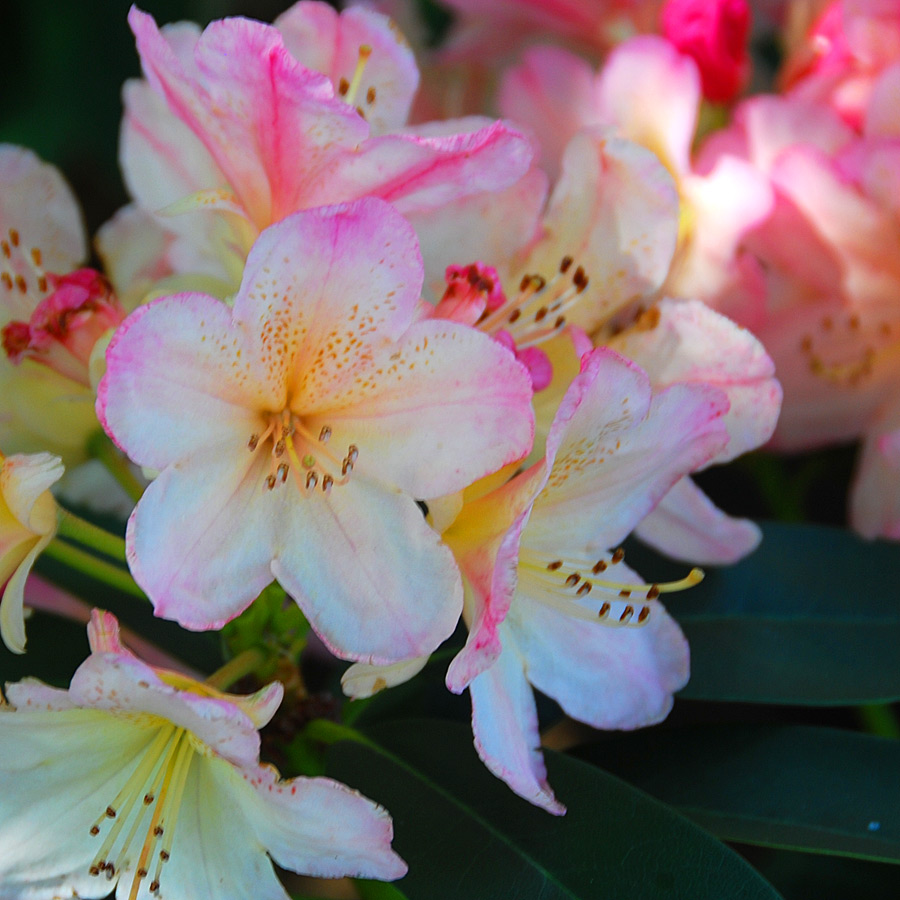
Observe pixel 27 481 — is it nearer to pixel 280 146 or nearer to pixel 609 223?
pixel 280 146

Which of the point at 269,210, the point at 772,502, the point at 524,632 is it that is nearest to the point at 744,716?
the point at 772,502

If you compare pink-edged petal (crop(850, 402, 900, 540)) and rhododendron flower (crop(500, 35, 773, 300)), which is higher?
rhododendron flower (crop(500, 35, 773, 300))

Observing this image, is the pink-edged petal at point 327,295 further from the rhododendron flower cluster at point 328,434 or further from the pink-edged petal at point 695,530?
the pink-edged petal at point 695,530

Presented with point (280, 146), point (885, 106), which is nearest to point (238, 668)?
point (280, 146)

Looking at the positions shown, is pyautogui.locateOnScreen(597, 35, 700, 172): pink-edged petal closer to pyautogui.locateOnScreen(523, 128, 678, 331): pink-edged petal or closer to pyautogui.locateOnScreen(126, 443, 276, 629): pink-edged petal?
pyautogui.locateOnScreen(523, 128, 678, 331): pink-edged petal

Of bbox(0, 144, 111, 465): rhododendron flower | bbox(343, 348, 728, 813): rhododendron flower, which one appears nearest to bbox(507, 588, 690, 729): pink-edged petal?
bbox(343, 348, 728, 813): rhododendron flower

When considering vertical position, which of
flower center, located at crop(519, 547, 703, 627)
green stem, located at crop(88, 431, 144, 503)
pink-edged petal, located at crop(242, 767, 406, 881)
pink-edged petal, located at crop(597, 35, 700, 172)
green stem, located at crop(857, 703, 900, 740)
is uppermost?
pink-edged petal, located at crop(597, 35, 700, 172)

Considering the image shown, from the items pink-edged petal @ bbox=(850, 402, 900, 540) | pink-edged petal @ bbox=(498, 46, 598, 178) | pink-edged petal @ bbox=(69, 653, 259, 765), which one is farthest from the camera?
pink-edged petal @ bbox=(498, 46, 598, 178)

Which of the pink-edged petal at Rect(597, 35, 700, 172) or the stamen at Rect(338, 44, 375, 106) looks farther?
the pink-edged petal at Rect(597, 35, 700, 172)
